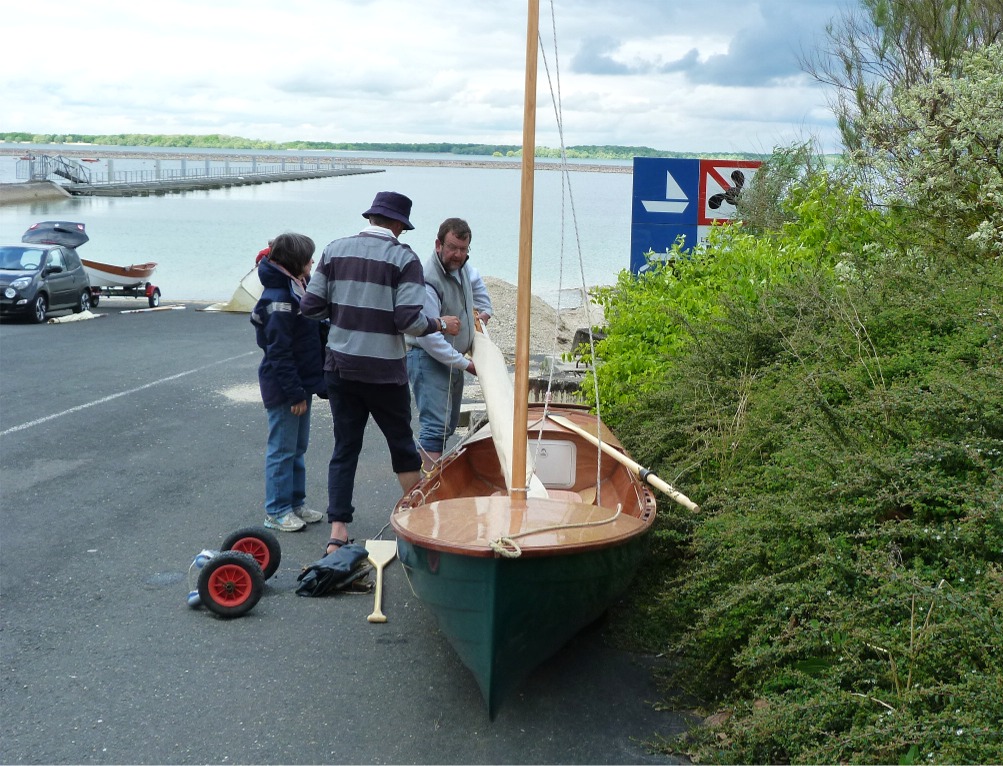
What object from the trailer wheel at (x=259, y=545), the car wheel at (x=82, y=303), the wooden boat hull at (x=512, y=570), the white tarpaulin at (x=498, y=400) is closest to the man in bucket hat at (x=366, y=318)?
the trailer wheel at (x=259, y=545)

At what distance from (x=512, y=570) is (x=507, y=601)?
14cm

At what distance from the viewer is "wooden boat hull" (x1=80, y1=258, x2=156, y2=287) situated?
83.5 feet

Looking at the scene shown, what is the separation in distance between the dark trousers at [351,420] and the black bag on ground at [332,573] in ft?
1.32

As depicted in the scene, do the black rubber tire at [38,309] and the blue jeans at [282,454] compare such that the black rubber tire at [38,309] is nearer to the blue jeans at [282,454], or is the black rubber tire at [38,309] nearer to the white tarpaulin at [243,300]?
the white tarpaulin at [243,300]

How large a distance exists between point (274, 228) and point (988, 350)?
5965 centimetres

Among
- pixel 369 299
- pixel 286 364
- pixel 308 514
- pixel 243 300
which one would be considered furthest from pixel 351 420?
pixel 243 300

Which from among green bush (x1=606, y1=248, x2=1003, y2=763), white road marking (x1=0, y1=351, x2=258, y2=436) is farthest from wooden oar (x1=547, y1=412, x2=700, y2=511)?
white road marking (x1=0, y1=351, x2=258, y2=436)

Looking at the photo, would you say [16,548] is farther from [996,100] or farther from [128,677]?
[996,100]

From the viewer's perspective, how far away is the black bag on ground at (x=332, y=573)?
6.32 m

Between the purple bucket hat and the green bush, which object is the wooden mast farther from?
the purple bucket hat

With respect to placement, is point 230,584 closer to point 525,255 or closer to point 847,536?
point 525,255

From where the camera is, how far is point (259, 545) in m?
6.46

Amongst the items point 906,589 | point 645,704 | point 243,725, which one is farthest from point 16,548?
point 906,589

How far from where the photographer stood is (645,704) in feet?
16.5
